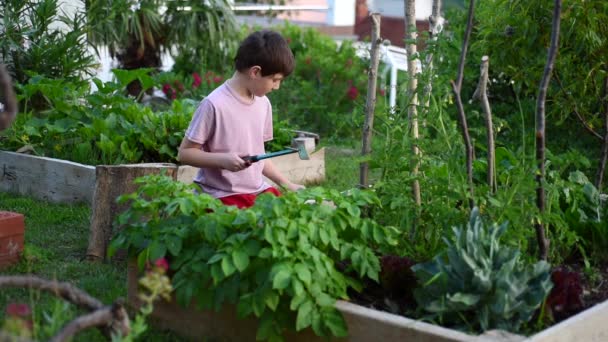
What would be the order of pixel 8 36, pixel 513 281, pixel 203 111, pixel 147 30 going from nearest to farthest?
1. pixel 513 281
2. pixel 203 111
3. pixel 8 36
4. pixel 147 30

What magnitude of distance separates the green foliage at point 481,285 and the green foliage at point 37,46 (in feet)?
15.6

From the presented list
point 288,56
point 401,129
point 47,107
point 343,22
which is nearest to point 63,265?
point 288,56

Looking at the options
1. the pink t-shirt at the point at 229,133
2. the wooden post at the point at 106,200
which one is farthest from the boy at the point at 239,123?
the wooden post at the point at 106,200

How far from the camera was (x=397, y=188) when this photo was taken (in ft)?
13.3

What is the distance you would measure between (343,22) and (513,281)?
1342 cm

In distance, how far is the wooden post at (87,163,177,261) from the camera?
4.70 meters

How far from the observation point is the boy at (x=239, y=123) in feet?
13.9

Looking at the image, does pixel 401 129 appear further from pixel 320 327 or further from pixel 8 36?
pixel 8 36

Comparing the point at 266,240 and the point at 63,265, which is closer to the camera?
the point at 266,240

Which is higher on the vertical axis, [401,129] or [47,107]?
[401,129]

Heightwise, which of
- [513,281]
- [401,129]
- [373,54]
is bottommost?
[513,281]

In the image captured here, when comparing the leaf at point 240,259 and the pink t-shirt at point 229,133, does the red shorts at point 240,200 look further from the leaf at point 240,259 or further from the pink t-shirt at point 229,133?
the leaf at point 240,259

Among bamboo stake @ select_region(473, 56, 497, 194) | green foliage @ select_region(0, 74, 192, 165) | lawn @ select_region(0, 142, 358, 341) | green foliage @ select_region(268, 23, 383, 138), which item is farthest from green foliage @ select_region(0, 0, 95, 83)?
bamboo stake @ select_region(473, 56, 497, 194)

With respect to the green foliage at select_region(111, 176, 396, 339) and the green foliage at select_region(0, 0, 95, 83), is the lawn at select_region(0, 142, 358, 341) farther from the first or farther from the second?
the green foliage at select_region(0, 0, 95, 83)
